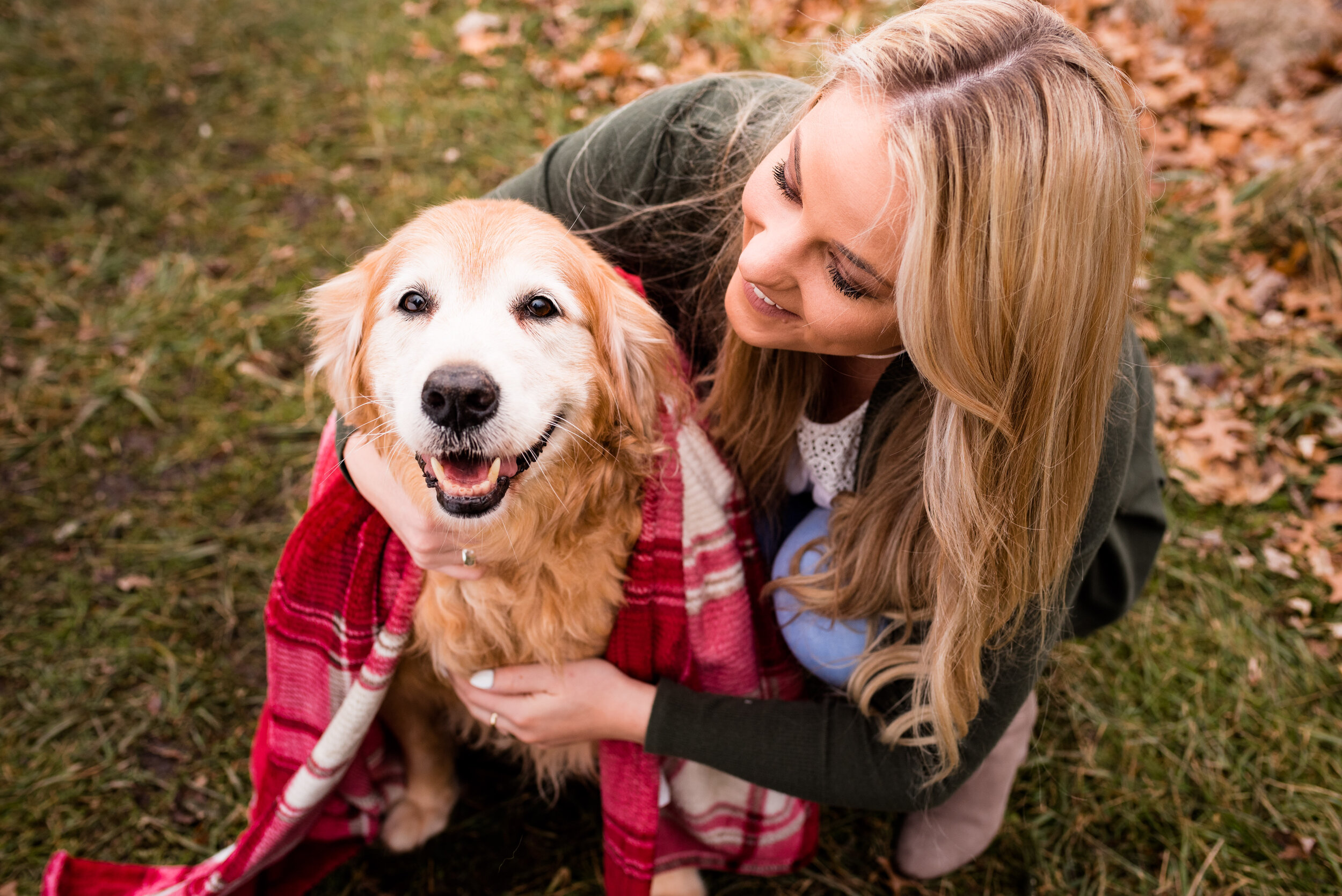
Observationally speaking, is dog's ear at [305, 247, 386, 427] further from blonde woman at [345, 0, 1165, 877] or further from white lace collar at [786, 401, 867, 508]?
white lace collar at [786, 401, 867, 508]

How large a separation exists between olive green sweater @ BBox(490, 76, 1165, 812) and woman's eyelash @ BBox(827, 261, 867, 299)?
11.7 inches

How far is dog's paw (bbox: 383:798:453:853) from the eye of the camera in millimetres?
2100

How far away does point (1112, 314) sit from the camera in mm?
1312

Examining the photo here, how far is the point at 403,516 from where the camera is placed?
1588 mm

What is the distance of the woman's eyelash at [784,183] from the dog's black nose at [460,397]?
0.59m

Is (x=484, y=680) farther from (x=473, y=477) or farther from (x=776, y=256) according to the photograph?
(x=776, y=256)

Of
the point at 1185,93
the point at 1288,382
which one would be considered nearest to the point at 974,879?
the point at 1288,382

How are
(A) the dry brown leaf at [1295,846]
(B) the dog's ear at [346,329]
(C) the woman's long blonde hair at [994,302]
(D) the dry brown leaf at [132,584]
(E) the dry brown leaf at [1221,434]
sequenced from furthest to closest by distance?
(E) the dry brown leaf at [1221,434], (D) the dry brown leaf at [132,584], (A) the dry brown leaf at [1295,846], (B) the dog's ear at [346,329], (C) the woman's long blonde hair at [994,302]

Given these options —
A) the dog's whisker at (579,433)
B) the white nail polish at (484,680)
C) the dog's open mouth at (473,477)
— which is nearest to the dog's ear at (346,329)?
the dog's open mouth at (473,477)

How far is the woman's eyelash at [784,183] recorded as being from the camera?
4.56ft

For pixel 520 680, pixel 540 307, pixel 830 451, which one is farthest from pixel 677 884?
pixel 540 307

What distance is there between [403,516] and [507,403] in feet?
1.36

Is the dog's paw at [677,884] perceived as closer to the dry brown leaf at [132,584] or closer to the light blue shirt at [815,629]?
the light blue shirt at [815,629]

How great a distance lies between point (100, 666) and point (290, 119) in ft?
8.77
